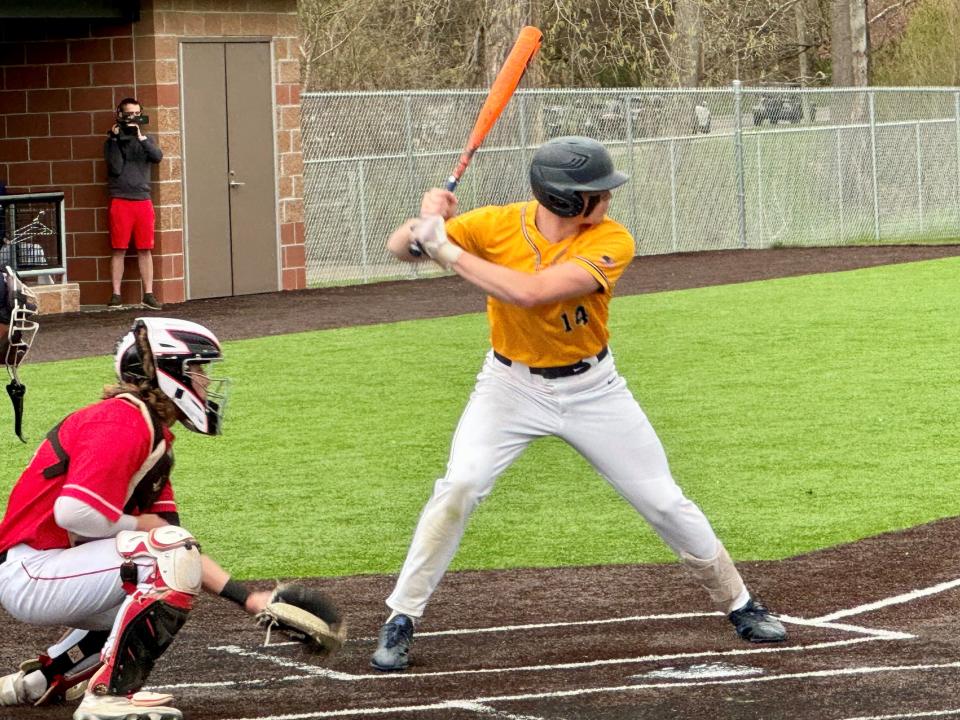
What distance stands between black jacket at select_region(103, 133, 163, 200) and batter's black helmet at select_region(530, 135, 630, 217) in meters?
13.3

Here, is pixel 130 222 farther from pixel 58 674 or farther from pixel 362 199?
Result: pixel 58 674

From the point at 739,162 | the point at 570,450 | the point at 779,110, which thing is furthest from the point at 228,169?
the point at 779,110

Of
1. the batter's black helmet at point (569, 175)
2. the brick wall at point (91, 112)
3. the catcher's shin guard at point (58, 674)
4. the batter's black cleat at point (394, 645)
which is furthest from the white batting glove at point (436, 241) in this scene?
the brick wall at point (91, 112)

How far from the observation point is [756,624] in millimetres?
6586

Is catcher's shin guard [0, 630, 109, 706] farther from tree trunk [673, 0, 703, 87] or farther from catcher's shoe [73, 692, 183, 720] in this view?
tree trunk [673, 0, 703, 87]

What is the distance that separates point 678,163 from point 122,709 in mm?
22064

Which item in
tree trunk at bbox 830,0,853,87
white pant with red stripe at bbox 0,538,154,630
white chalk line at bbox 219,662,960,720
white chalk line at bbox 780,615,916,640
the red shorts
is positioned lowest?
white chalk line at bbox 780,615,916,640

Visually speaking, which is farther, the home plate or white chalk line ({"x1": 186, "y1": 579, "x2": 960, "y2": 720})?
the home plate

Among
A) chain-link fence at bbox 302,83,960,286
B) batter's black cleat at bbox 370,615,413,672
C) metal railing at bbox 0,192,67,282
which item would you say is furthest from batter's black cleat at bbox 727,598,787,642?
chain-link fence at bbox 302,83,960,286

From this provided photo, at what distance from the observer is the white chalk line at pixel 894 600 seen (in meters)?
7.04

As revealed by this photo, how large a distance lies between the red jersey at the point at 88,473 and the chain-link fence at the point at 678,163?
54.7 ft

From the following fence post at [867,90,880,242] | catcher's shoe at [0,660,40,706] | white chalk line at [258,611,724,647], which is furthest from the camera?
fence post at [867,90,880,242]

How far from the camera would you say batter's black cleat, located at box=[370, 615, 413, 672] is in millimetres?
6285

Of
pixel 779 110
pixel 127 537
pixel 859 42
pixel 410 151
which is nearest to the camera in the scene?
pixel 127 537
